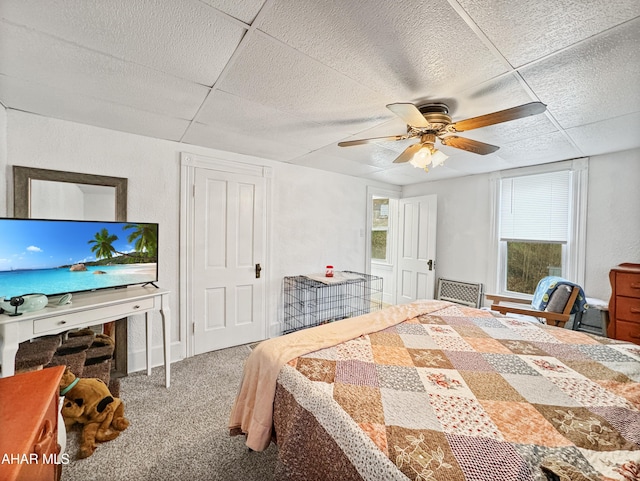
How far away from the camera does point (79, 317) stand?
179cm

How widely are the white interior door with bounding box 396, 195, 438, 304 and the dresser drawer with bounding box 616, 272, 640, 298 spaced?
199 cm

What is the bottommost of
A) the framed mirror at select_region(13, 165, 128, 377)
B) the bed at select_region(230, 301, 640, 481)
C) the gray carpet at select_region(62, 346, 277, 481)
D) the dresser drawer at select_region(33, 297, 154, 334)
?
the gray carpet at select_region(62, 346, 277, 481)

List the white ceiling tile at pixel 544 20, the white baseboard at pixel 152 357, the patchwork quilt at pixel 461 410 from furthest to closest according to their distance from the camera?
the white baseboard at pixel 152 357
the white ceiling tile at pixel 544 20
the patchwork quilt at pixel 461 410

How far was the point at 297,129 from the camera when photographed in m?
2.30

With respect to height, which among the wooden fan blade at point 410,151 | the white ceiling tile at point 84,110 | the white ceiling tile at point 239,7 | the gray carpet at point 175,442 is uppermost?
the white ceiling tile at point 239,7

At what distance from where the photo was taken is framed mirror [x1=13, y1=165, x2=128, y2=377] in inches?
77.1

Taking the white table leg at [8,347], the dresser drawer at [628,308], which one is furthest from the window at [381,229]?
the white table leg at [8,347]

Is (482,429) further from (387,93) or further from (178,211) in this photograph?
(178,211)

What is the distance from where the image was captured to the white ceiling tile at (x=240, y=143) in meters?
2.39

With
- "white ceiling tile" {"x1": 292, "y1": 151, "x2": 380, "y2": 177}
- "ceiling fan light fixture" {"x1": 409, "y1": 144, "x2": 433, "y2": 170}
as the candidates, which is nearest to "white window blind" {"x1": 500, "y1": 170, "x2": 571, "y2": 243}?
"white ceiling tile" {"x1": 292, "y1": 151, "x2": 380, "y2": 177}

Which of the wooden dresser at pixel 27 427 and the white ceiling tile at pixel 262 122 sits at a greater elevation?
the white ceiling tile at pixel 262 122

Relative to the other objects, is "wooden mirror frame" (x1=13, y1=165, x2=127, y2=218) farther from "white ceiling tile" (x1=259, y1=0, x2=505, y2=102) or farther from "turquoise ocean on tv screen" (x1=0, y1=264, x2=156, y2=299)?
"white ceiling tile" (x1=259, y1=0, x2=505, y2=102)

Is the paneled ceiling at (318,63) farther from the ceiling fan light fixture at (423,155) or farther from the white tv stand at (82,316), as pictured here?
the white tv stand at (82,316)

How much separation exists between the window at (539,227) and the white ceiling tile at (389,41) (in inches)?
98.5
